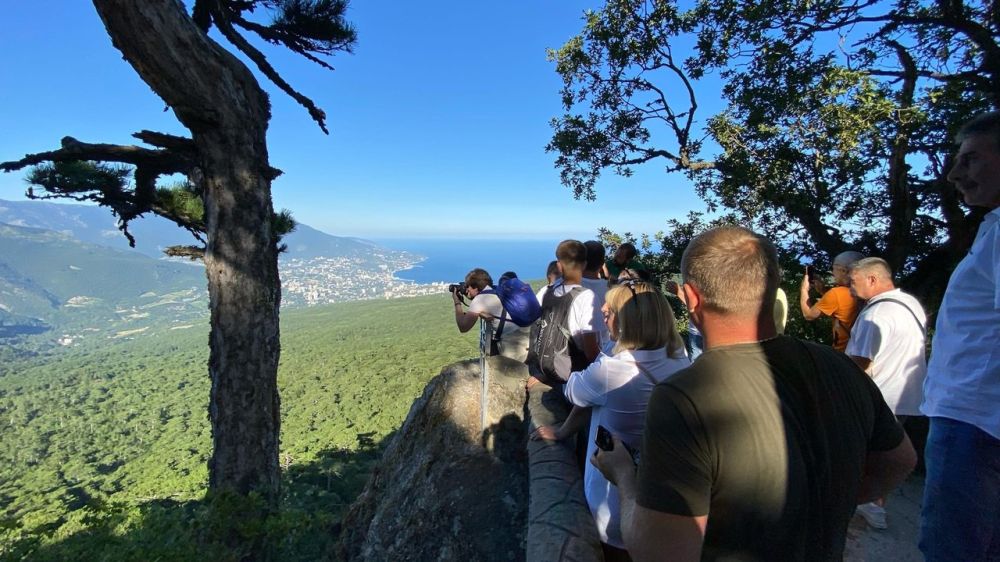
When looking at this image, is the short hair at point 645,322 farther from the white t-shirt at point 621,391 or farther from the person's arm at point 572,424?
the person's arm at point 572,424

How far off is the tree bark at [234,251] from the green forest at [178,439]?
0.73 m

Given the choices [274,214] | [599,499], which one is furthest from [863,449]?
[274,214]

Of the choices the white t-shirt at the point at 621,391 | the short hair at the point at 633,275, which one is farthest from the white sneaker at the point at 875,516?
the white t-shirt at the point at 621,391

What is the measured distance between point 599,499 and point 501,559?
1.44 metres

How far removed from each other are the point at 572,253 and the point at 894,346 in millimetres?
2317

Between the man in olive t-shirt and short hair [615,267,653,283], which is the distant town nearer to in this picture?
short hair [615,267,653,283]

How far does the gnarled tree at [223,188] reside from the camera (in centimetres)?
430

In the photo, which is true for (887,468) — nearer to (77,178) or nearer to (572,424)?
(572,424)

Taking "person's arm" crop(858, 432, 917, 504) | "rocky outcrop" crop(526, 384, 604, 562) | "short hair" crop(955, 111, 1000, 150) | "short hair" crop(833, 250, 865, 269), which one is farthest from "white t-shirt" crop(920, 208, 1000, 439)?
"short hair" crop(833, 250, 865, 269)

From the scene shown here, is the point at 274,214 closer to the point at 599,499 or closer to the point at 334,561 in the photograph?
the point at 334,561

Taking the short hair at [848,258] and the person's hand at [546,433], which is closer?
the person's hand at [546,433]

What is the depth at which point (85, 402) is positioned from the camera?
49156 millimetres

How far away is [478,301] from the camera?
403 cm

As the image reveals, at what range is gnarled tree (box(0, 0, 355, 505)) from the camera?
4.30 metres
